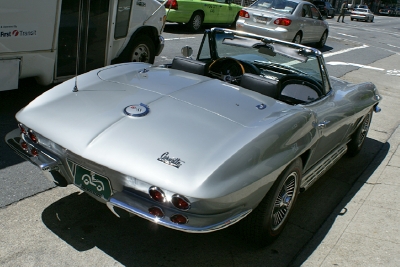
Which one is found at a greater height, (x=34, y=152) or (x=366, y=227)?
(x=34, y=152)

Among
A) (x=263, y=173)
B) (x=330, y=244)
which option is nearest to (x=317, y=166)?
(x=330, y=244)

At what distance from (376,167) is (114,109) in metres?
3.60

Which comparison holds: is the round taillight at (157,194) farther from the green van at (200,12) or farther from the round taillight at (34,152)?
the green van at (200,12)

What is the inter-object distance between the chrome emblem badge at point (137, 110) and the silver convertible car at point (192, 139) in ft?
0.05

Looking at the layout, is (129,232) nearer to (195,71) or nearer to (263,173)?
(263,173)

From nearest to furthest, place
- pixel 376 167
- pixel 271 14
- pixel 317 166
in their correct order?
pixel 317 166 → pixel 376 167 → pixel 271 14

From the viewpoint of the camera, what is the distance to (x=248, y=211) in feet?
10.3

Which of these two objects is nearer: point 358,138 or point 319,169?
point 319,169

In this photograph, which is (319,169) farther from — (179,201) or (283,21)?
(283,21)

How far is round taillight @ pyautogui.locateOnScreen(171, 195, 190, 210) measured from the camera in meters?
2.83

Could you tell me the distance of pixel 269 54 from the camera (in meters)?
4.84

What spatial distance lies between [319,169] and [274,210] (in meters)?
1.05

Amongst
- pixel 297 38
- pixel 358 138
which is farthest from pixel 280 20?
pixel 358 138

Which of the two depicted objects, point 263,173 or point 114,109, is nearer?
point 263,173
